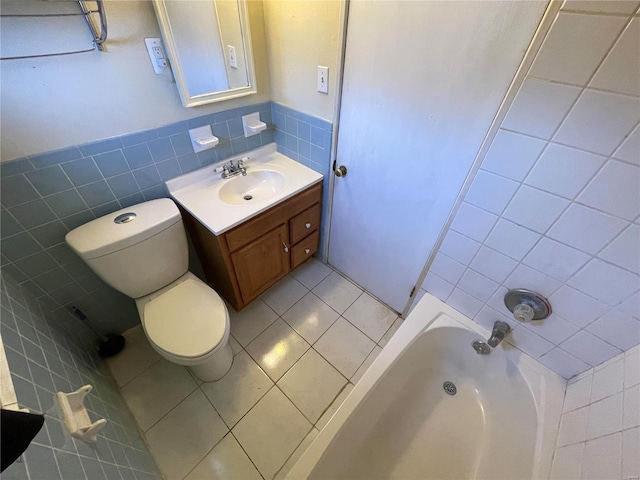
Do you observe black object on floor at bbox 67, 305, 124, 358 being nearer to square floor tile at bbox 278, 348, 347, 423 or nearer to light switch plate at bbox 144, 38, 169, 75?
square floor tile at bbox 278, 348, 347, 423

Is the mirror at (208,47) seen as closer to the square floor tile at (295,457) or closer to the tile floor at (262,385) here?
the tile floor at (262,385)

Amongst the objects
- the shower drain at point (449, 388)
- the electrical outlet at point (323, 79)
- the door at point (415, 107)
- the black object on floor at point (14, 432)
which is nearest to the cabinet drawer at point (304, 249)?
the door at point (415, 107)

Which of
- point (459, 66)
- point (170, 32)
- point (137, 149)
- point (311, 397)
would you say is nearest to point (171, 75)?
point (170, 32)

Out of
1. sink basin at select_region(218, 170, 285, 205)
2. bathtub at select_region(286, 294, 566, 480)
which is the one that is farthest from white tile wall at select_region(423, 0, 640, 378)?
sink basin at select_region(218, 170, 285, 205)

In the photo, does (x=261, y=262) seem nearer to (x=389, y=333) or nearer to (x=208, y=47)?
(x=389, y=333)

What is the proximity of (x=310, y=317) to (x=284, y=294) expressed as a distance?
0.82 ft

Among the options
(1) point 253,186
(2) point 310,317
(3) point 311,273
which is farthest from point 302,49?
(2) point 310,317

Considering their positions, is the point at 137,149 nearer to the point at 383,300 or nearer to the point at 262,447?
the point at 262,447

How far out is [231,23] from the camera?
1.19 metres

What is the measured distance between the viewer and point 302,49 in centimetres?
119

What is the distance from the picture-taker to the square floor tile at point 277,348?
1.44m

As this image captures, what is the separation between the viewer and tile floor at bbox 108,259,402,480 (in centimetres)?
115

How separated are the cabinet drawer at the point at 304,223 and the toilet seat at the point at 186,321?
551 millimetres

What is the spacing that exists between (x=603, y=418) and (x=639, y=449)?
0.54 ft
